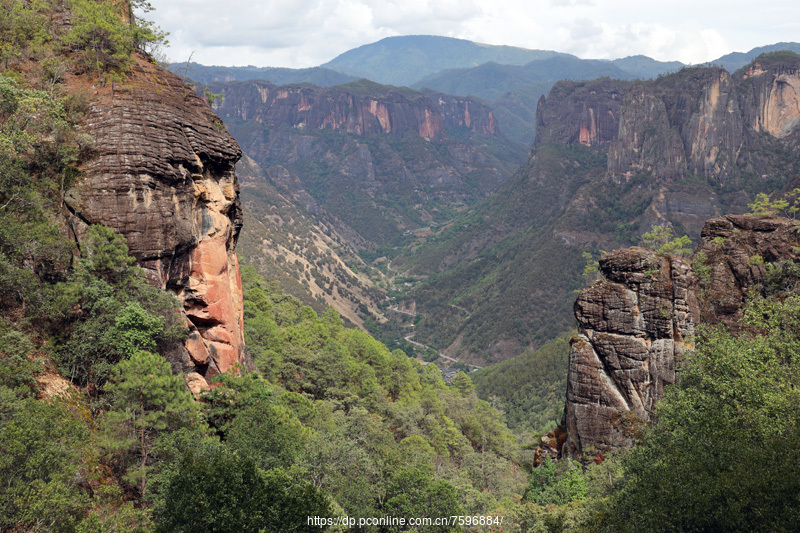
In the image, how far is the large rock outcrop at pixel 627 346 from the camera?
39.2m

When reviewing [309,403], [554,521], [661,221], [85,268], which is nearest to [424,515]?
[554,521]

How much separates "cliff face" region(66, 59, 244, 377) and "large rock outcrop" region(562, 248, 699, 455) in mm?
27418

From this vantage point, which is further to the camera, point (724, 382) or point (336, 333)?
point (336, 333)

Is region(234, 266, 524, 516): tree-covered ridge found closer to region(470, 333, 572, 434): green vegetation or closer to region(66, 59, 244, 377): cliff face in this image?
region(66, 59, 244, 377): cliff face

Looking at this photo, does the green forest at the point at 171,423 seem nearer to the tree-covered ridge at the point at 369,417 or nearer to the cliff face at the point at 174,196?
the tree-covered ridge at the point at 369,417

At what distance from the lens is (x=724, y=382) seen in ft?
82.8

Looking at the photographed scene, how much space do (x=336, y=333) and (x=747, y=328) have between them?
48132 millimetres

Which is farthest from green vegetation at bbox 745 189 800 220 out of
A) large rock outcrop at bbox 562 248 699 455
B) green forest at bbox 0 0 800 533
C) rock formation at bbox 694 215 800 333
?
green forest at bbox 0 0 800 533

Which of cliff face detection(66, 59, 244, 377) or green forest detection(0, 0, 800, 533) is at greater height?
cliff face detection(66, 59, 244, 377)

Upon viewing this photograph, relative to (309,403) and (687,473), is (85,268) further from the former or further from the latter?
(687,473)

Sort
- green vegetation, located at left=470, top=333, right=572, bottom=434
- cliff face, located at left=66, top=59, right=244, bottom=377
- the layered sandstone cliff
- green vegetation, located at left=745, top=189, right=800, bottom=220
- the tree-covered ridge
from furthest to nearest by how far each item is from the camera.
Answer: green vegetation, located at left=470, top=333, right=572, bottom=434 → green vegetation, located at left=745, top=189, right=800, bottom=220 → the layered sandstone cliff → cliff face, located at left=66, top=59, right=244, bottom=377 → the tree-covered ridge

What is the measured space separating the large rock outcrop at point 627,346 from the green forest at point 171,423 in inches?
105

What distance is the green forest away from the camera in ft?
57.2

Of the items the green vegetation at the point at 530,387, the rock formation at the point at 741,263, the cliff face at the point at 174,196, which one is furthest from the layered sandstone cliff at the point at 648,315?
the green vegetation at the point at 530,387
